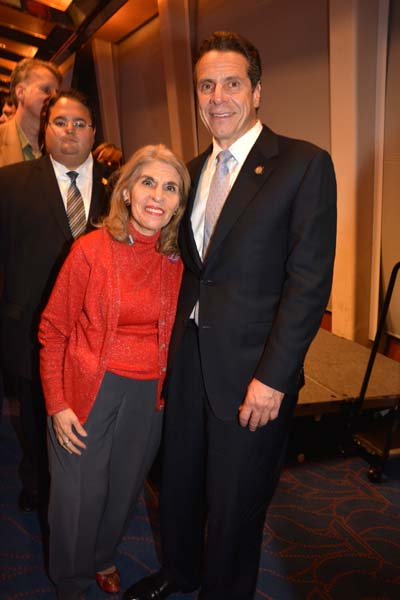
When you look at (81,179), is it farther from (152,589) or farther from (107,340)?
(152,589)

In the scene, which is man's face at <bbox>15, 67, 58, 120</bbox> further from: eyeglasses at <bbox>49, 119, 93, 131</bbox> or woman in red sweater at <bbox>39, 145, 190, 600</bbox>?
woman in red sweater at <bbox>39, 145, 190, 600</bbox>

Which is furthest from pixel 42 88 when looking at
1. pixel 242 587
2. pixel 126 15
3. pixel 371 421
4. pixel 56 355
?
pixel 126 15

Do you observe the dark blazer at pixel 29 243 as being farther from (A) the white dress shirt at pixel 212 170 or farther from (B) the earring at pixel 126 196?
(A) the white dress shirt at pixel 212 170

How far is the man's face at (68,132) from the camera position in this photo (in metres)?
1.80

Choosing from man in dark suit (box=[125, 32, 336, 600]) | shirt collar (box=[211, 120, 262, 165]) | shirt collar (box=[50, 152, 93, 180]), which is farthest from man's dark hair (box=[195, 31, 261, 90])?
shirt collar (box=[50, 152, 93, 180])

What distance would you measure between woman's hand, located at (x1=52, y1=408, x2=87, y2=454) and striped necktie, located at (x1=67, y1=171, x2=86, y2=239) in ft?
2.35

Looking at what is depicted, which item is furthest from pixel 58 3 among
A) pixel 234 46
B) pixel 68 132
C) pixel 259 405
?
pixel 259 405

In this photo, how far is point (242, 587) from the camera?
58.3 inches

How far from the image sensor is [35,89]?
229cm

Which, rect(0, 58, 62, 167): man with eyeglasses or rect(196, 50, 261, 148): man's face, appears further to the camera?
rect(0, 58, 62, 167): man with eyeglasses

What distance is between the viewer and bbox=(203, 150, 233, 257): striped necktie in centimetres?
136

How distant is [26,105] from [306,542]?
253cm

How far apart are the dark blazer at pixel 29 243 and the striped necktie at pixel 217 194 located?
640 millimetres

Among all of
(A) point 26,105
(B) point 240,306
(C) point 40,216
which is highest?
(A) point 26,105
